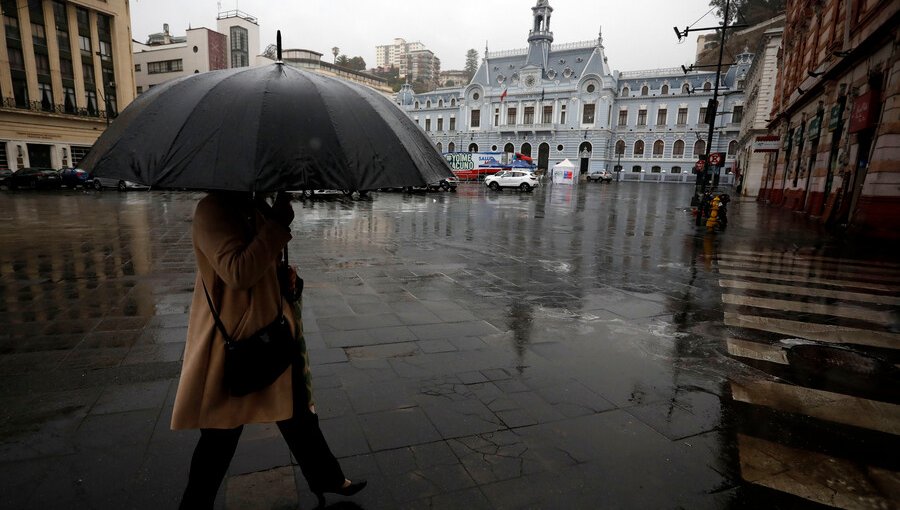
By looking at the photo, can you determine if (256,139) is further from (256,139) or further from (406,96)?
(406,96)

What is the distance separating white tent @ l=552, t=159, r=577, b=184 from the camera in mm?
45500

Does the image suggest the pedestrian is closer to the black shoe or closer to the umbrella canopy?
the umbrella canopy

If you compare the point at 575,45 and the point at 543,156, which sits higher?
the point at 575,45

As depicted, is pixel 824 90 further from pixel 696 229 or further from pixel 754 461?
pixel 754 461

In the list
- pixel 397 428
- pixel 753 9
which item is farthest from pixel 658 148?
pixel 397 428

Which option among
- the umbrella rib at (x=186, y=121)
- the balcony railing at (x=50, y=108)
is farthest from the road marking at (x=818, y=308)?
the balcony railing at (x=50, y=108)

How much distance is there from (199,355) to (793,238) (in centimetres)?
1452

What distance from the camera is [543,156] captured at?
64.5 metres

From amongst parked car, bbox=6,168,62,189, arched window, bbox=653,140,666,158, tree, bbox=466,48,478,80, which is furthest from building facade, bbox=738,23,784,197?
tree, bbox=466,48,478,80

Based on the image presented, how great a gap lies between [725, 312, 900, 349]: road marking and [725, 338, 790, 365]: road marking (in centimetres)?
60

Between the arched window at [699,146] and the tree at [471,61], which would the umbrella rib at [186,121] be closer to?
the arched window at [699,146]

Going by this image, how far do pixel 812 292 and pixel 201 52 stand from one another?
205ft

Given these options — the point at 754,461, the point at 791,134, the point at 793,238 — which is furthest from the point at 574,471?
the point at 791,134

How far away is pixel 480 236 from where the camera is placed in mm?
12195
